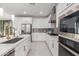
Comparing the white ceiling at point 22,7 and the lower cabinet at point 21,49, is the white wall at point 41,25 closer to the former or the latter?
the white ceiling at point 22,7

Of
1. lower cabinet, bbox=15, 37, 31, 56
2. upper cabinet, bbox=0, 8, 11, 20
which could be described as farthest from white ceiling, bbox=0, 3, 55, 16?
lower cabinet, bbox=15, 37, 31, 56

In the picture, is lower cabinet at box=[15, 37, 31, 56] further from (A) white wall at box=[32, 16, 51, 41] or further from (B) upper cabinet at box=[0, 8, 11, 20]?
(A) white wall at box=[32, 16, 51, 41]

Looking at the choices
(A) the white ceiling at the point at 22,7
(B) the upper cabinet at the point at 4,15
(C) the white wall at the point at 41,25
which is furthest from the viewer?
(C) the white wall at the point at 41,25

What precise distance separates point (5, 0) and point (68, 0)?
68 cm

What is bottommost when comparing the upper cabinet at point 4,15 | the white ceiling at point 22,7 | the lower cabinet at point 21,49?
the lower cabinet at point 21,49

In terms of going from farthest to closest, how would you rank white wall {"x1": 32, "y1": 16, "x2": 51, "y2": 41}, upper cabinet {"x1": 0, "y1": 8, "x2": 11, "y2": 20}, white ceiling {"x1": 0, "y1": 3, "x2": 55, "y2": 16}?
1. white wall {"x1": 32, "y1": 16, "x2": 51, "y2": 41}
2. upper cabinet {"x1": 0, "y1": 8, "x2": 11, "y2": 20}
3. white ceiling {"x1": 0, "y1": 3, "x2": 55, "y2": 16}

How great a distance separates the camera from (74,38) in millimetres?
1203

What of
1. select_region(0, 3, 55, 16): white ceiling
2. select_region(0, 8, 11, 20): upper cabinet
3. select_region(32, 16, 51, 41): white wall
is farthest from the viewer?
select_region(32, 16, 51, 41): white wall

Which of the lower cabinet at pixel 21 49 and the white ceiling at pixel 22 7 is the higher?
the white ceiling at pixel 22 7

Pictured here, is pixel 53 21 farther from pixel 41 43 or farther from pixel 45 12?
pixel 41 43

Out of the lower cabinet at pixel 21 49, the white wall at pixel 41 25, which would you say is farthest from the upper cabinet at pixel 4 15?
the white wall at pixel 41 25

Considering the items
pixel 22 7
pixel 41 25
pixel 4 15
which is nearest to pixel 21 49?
pixel 4 15

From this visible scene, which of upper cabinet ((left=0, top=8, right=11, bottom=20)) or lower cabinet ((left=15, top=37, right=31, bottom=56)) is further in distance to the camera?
upper cabinet ((left=0, top=8, right=11, bottom=20))

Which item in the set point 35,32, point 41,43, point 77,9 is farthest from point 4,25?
point 35,32
